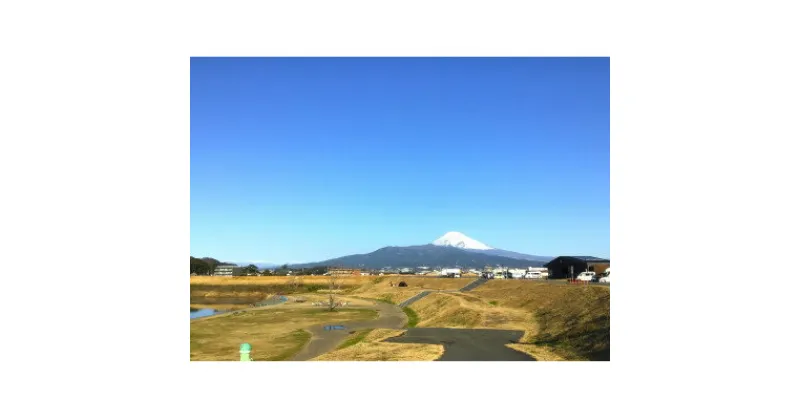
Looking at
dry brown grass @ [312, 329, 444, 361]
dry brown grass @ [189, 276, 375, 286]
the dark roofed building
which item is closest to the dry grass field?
dry brown grass @ [312, 329, 444, 361]

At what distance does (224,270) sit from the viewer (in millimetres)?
56094

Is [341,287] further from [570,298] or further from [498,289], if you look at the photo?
[570,298]

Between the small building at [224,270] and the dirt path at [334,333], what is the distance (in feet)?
117

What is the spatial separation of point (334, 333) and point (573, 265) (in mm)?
18284

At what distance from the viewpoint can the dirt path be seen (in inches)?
518

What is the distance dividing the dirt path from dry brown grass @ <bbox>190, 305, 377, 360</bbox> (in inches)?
15.5

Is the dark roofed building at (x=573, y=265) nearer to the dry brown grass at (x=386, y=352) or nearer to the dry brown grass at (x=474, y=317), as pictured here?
the dry brown grass at (x=474, y=317)

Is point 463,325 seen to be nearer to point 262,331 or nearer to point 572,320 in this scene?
point 572,320

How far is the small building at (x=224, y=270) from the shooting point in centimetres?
5344

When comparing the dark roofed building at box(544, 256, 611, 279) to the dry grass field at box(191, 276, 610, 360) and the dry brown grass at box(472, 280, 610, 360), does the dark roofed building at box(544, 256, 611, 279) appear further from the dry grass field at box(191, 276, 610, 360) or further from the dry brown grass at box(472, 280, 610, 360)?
the dry brown grass at box(472, 280, 610, 360)
